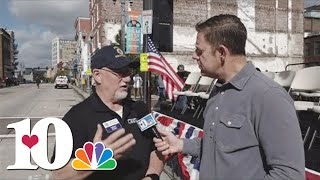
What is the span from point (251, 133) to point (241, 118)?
0.09 m

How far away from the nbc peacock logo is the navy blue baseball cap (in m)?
0.59

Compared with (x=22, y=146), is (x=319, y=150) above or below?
below

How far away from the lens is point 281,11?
49094 millimetres

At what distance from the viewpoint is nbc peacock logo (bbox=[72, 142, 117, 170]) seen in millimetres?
2527

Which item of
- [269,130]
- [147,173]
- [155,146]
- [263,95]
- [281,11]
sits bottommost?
[147,173]

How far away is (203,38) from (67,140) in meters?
1.07

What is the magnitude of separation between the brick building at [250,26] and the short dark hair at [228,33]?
1524 inches

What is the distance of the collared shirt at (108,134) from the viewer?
267cm

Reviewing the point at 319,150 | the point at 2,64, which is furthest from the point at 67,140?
the point at 2,64

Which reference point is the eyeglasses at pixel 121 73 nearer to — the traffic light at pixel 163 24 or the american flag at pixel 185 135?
the american flag at pixel 185 135

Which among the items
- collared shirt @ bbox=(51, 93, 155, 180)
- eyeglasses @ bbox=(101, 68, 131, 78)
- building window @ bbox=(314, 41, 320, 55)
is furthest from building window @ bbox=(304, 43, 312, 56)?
collared shirt @ bbox=(51, 93, 155, 180)

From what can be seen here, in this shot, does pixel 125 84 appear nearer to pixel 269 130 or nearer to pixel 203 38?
pixel 203 38

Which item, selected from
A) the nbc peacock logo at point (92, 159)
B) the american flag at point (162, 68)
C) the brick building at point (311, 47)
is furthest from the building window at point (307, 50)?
the nbc peacock logo at point (92, 159)

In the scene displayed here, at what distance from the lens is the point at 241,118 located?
79.2 inches
